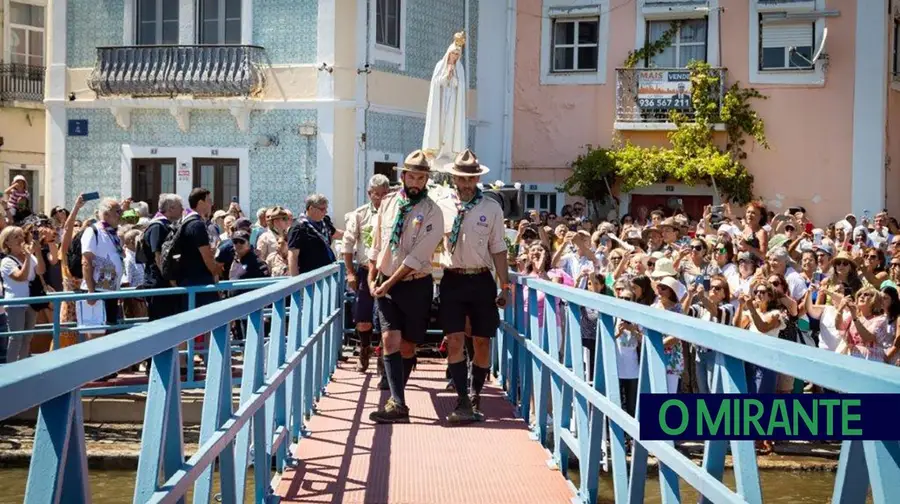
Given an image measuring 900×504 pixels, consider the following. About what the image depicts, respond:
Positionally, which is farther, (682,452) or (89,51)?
(89,51)

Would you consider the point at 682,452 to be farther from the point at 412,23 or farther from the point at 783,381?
the point at 412,23

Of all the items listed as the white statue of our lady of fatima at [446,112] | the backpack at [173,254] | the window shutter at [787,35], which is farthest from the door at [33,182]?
the backpack at [173,254]

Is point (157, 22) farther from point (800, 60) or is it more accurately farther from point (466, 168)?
point (466, 168)

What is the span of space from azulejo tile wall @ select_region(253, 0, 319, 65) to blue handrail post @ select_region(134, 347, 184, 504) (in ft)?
67.2

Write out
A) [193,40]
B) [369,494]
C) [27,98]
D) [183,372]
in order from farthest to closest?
1. [27,98]
2. [193,40]
3. [183,372]
4. [369,494]

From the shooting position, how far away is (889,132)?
2714cm

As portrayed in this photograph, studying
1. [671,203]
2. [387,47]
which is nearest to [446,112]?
[387,47]

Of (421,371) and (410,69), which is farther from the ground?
(410,69)

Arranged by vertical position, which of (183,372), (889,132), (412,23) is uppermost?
(412,23)

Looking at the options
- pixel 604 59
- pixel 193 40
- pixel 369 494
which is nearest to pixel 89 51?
pixel 193 40

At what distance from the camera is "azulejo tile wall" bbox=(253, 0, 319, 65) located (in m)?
23.9

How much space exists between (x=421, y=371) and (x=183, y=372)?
240 cm

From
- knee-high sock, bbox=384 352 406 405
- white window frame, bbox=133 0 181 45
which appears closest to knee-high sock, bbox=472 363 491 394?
knee-high sock, bbox=384 352 406 405

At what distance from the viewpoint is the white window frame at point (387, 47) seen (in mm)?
24078
